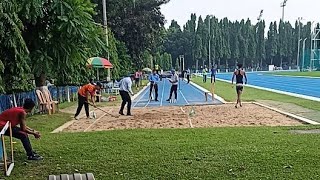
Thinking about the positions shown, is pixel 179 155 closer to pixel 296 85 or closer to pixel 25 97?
pixel 25 97

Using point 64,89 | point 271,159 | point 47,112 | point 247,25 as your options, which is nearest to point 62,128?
point 47,112

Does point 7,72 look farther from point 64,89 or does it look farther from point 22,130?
point 64,89

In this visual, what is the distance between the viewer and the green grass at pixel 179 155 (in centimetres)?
696

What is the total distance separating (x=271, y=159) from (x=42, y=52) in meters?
11.3

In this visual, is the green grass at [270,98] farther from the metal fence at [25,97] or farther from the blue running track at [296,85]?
the metal fence at [25,97]

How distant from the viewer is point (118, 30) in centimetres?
4075

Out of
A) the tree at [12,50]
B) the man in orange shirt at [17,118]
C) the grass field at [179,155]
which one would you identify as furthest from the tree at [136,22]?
the man in orange shirt at [17,118]

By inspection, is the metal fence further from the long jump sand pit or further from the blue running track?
the blue running track

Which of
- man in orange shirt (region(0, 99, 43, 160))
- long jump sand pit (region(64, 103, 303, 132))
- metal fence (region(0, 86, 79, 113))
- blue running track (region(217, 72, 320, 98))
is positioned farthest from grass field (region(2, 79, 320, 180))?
blue running track (region(217, 72, 320, 98))

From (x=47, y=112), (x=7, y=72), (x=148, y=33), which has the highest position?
(x=148, y=33)

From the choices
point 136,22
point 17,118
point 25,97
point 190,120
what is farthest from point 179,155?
point 136,22

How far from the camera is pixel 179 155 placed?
26.8 feet

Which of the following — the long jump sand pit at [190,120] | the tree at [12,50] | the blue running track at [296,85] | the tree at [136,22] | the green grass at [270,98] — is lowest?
the blue running track at [296,85]

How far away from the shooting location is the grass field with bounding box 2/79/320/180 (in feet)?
22.8
